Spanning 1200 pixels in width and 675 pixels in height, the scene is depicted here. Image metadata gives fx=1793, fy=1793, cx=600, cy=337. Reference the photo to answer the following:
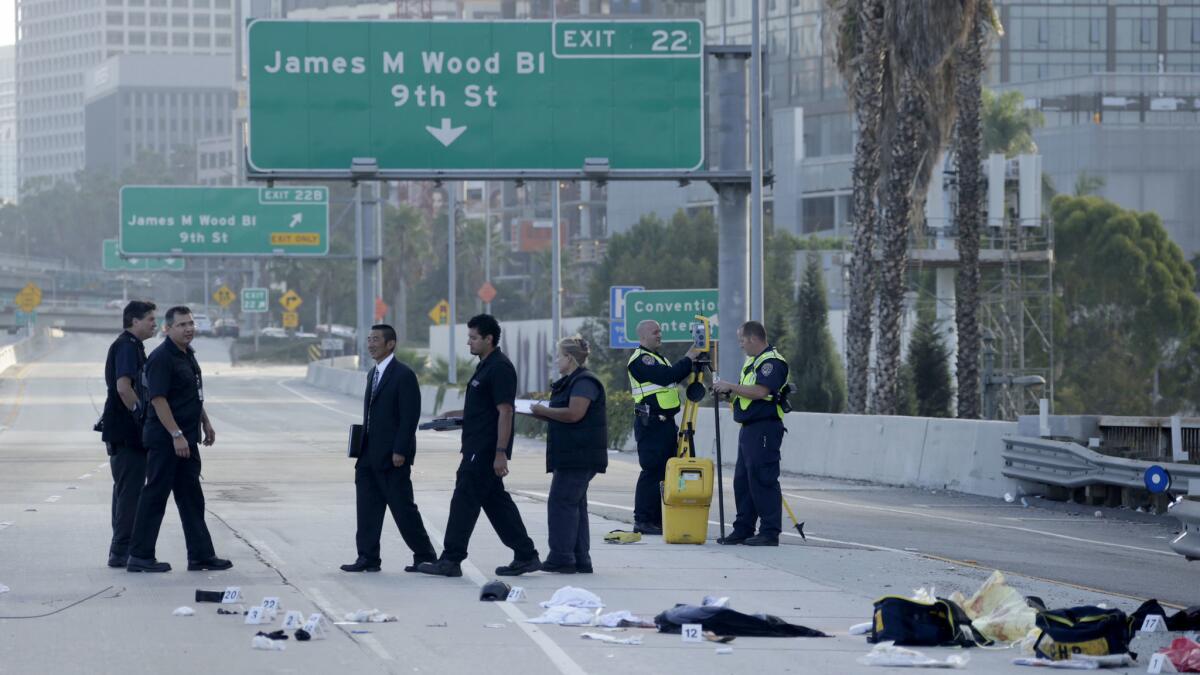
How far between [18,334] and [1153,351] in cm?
9355

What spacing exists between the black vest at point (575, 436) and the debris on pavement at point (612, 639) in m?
2.80

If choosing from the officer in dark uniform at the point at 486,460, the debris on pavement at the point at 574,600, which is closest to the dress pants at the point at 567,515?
the officer in dark uniform at the point at 486,460

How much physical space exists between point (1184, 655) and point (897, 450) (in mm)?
16501

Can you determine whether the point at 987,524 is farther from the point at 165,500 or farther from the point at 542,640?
the point at 542,640

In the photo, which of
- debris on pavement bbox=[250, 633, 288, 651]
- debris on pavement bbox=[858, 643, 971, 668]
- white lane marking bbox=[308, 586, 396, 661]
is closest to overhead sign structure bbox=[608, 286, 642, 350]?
white lane marking bbox=[308, 586, 396, 661]

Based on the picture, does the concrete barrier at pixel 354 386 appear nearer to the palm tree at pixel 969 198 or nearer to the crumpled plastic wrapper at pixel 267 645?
the palm tree at pixel 969 198

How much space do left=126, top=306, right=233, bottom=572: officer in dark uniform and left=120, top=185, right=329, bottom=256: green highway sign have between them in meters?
45.5

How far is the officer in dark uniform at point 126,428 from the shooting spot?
1330 centimetres

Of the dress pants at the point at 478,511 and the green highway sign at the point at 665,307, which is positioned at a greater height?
the green highway sign at the point at 665,307

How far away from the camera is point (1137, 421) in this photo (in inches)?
883

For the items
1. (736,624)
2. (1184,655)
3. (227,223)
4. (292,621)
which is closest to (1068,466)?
(736,624)

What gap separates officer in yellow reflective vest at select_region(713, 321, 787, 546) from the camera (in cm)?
1488

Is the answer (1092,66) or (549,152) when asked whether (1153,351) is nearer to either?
(549,152)

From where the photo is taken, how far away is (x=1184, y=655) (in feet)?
30.2
